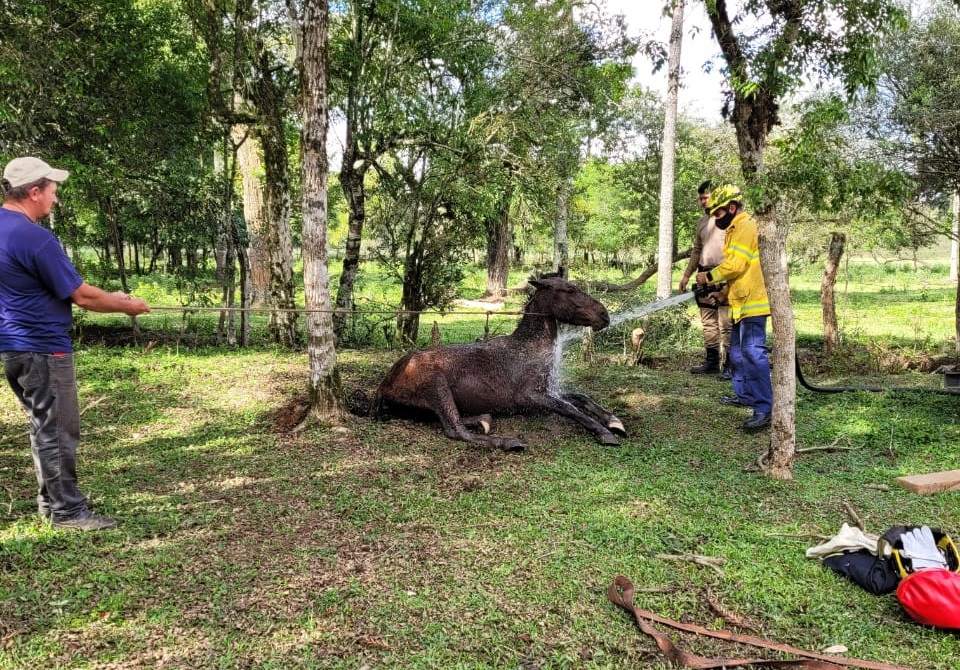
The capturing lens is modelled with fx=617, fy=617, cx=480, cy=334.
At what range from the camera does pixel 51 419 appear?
3.88m

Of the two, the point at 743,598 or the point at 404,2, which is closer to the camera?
the point at 743,598

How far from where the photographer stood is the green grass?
9.69ft

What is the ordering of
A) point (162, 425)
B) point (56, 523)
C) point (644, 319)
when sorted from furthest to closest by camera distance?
point (644, 319) → point (162, 425) → point (56, 523)

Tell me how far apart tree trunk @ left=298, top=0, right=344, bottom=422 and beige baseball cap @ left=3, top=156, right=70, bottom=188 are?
2.16 meters

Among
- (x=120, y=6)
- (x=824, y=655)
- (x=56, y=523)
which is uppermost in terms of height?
(x=120, y=6)

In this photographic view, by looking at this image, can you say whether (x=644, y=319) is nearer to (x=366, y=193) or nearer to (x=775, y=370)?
(x=366, y=193)

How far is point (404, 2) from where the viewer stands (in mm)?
9320

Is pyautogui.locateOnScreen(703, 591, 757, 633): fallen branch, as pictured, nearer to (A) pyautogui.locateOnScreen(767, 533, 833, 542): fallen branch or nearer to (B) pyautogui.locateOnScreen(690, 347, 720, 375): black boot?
(A) pyautogui.locateOnScreen(767, 533, 833, 542): fallen branch

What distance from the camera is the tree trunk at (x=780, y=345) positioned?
4777mm

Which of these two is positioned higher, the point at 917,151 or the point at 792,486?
the point at 917,151

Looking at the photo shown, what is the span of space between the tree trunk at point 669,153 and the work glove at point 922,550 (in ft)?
28.7

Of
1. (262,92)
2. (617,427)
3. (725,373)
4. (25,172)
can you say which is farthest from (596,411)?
(262,92)

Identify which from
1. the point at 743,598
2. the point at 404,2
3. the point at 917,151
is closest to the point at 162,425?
the point at 743,598

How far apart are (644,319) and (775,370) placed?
6.43m
